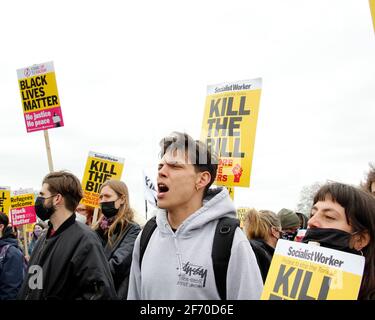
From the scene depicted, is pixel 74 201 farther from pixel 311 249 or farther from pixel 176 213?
pixel 311 249

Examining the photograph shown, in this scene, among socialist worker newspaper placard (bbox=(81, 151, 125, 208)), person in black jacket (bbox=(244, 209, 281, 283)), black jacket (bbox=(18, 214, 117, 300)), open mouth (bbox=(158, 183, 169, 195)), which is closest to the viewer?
open mouth (bbox=(158, 183, 169, 195))

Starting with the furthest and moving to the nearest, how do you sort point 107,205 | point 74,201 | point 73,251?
1. point 107,205
2. point 74,201
3. point 73,251

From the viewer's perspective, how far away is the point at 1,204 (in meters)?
14.1

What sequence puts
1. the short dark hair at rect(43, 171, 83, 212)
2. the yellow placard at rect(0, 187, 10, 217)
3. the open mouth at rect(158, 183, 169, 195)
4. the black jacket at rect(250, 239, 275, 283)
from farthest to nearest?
the yellow placard at rect(0, 187, 10, 217)
the black jacket at rect(250, 239, 275, 283)
the short dark hair at rect(43, 171, 83, 212)
the open mouth at rect(158, 183, 169, 195)

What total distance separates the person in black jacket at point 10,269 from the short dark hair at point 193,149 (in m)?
3.38

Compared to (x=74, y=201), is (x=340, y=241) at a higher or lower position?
higher

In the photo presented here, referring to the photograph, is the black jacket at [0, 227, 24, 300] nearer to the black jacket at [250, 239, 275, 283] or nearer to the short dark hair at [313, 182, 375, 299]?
the black jacket at [250, 239, 275, 283]

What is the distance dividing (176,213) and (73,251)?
0.96 metres

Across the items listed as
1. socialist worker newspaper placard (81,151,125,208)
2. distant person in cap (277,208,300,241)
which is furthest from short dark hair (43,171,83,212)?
socialist worker newspaper placard (81,151,125,208)

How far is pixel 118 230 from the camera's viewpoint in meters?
5.24

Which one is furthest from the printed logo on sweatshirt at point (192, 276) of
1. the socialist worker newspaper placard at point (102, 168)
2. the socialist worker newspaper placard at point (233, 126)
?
the socialist worker newspaper placard at point (102, 168)

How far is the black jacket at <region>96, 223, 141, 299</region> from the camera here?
473cm
